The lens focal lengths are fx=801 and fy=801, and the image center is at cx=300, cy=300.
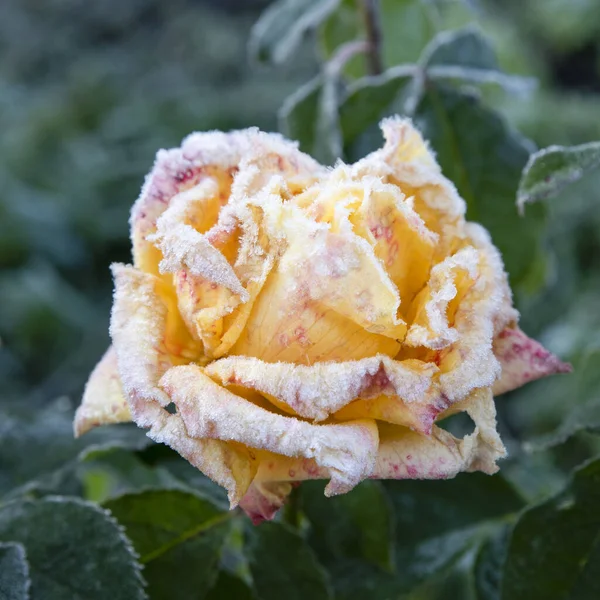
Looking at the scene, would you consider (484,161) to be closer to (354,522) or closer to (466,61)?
(466,61)

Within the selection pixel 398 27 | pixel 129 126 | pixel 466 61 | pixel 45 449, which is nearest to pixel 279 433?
pixel 45 449

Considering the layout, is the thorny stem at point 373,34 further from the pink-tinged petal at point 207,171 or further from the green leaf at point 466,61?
the pink-tinged petal at point 207,171

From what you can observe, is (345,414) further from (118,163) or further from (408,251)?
(118,163)

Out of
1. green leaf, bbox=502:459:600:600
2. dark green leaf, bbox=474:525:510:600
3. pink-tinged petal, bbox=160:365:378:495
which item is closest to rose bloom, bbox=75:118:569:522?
pink-tinged petal, bbox=160:365:378:495

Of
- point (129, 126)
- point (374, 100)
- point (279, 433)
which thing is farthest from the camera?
point (129, 126)

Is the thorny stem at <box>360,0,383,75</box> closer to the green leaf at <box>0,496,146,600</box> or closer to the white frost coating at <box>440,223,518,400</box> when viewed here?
the white frost coating at <box>440,223,518,400</box>

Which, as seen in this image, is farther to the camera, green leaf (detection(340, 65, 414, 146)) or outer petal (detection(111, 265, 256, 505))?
green leaf (detection(340, 65, 414, 146))
